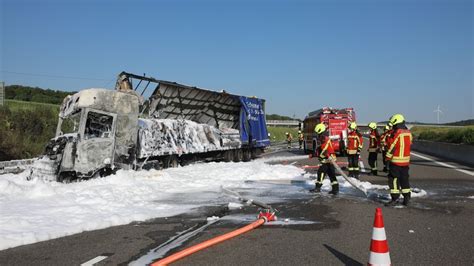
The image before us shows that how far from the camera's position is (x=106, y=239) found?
6.77m

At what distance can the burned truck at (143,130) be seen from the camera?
1239 centimetres

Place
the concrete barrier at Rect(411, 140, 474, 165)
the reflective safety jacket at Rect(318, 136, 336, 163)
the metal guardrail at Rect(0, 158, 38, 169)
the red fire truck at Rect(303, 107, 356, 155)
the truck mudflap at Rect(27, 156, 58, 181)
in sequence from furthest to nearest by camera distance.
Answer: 1. the red fire truck at Rect(303, 107, 356, 155)
2. the concrete barrier at Rect(411, 140, 474, 165)
3. the metal guardrail at Rect(0, 158, 38, 169)
4. the truck mudflap at Rect(27, 156, 58, 181)
5. the reflective safety jacket at Rect(318, 136, 336, 163)

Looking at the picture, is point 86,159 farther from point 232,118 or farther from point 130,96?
point 232,118

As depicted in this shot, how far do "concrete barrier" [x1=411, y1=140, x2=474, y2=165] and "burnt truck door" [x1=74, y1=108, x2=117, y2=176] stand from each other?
17787 mm

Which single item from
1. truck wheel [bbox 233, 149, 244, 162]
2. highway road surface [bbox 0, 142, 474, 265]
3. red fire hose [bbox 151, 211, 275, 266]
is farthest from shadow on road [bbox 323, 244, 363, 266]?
truck wheel [bbox 233, 149, 244, 162]

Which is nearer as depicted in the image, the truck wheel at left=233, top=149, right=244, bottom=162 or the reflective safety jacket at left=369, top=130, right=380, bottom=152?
the reflective safety jacket at left=369, top=130, right=380, bottom=152

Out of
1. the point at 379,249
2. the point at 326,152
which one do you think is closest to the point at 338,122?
the point at 326,152

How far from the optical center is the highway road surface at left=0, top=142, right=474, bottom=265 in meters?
5.73

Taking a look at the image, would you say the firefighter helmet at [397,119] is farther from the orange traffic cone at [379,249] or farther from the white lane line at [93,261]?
the white lane line at [93,261]

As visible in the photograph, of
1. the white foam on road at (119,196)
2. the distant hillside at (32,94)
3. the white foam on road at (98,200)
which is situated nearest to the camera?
the white foam on road at (98,200)

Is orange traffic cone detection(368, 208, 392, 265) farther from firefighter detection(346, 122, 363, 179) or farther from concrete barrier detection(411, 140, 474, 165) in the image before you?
concrete barrier detection(411, 140, 474, 165)

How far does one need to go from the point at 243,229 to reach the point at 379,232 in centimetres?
269

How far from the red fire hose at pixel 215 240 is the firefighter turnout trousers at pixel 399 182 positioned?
315 cm

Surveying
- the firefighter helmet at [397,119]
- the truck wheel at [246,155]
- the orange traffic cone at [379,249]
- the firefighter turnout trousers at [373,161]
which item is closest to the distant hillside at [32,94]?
the truck wheel at [246,155]
